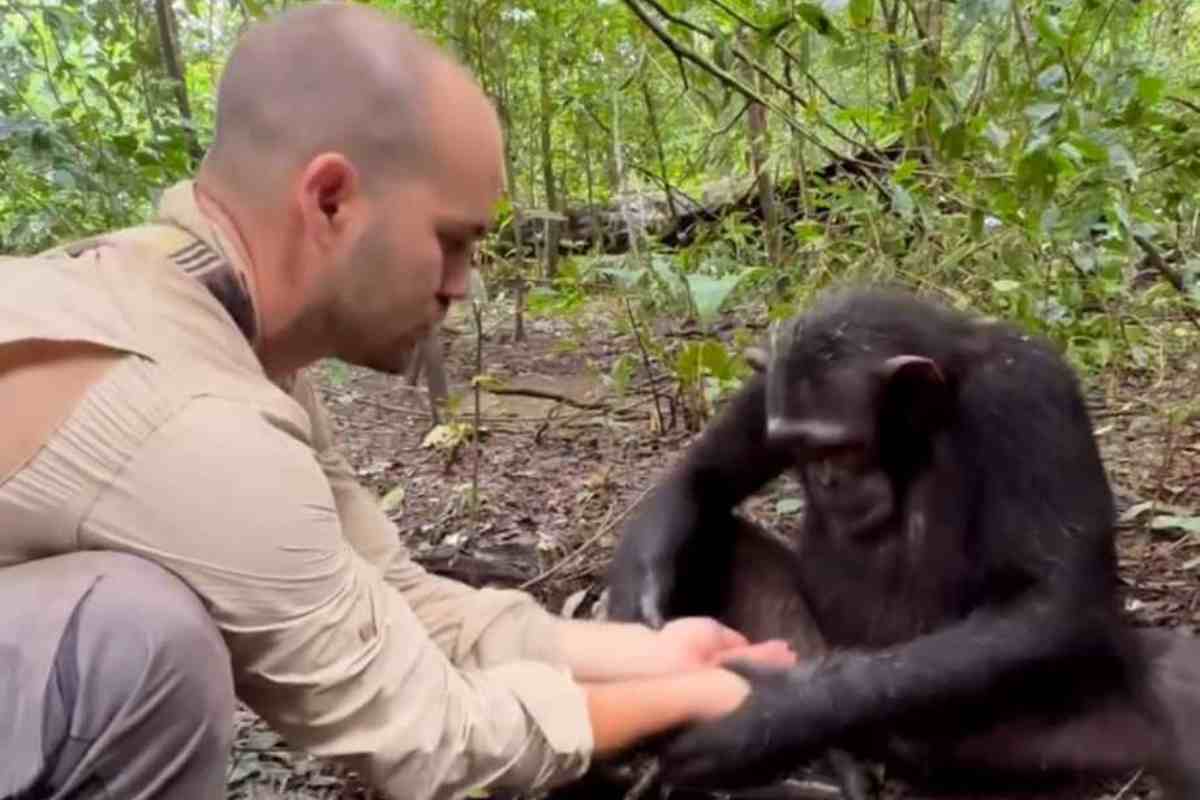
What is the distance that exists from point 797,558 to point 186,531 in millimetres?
1523

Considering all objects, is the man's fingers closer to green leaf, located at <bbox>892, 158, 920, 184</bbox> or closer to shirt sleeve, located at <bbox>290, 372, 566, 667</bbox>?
shirt sleeve, located at <bbox>290, 372, 566, 667</bbox>

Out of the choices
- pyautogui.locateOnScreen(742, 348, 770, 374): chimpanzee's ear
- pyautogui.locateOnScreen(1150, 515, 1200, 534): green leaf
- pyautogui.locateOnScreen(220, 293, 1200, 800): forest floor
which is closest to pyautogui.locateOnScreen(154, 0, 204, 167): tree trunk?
pyautogui.locateOnScreen(220, 293, 1200, 800): forest floor

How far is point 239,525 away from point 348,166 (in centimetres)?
53

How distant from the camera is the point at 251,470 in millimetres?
1942

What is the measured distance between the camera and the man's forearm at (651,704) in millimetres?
2258

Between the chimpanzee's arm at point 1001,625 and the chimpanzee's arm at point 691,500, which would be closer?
the chimpanzee's arm at point 1001,625

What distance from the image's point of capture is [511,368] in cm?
692

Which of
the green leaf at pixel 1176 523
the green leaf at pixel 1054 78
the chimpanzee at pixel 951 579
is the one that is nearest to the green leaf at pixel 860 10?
the green leaf at pixel 1054 78

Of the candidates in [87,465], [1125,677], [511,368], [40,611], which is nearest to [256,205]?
[87,465]

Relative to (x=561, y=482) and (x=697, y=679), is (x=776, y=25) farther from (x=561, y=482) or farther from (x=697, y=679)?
(x=697, y=679)

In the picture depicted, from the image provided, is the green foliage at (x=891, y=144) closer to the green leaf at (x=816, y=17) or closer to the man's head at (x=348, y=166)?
the green leaf at (x=816, y=17)

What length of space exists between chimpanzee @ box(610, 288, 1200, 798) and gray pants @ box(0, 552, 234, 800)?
83 cm

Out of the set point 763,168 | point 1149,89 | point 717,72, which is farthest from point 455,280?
point 763,168

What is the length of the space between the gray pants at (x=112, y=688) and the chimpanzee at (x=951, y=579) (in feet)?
2.74
